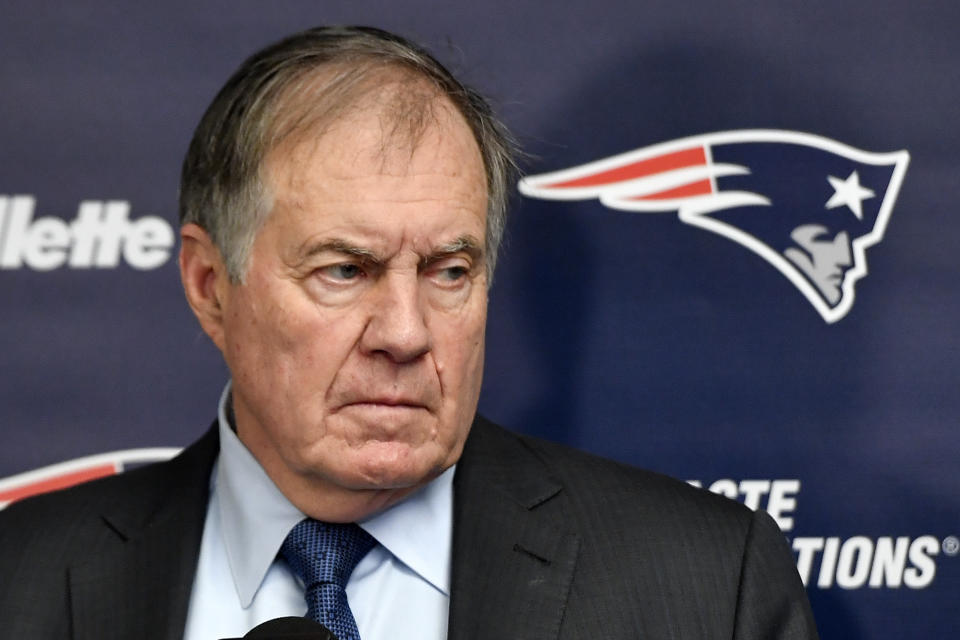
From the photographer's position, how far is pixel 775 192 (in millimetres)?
2453

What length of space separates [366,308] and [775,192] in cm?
98

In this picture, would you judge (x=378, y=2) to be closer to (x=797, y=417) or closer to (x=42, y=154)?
(x=42, y=154)

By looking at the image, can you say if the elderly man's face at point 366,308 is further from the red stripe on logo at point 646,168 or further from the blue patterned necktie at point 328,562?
the red stripe on logo at point 646,168

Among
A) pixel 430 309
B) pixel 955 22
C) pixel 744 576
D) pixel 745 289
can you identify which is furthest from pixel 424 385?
pixel 955 22

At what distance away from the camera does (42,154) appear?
2461 mm

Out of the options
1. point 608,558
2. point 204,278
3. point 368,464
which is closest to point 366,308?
point 368,464

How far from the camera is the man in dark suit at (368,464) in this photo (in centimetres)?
179

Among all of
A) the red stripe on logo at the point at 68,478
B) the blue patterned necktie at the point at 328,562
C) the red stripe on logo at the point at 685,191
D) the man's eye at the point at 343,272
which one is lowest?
the red stripe on logo at the point at 68,478

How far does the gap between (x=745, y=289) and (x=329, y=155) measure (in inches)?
38.0

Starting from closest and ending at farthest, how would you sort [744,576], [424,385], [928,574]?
[424,385] < [744,576] < [928,574]

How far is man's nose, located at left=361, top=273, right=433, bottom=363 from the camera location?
1.74 meters

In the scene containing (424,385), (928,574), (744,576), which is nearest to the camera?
(424,385)

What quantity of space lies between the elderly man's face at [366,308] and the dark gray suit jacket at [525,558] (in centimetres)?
17

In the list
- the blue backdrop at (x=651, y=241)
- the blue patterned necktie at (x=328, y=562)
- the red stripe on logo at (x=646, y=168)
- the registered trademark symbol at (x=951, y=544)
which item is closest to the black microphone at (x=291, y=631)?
the blue patterned necktie at (x=328, y=562)
